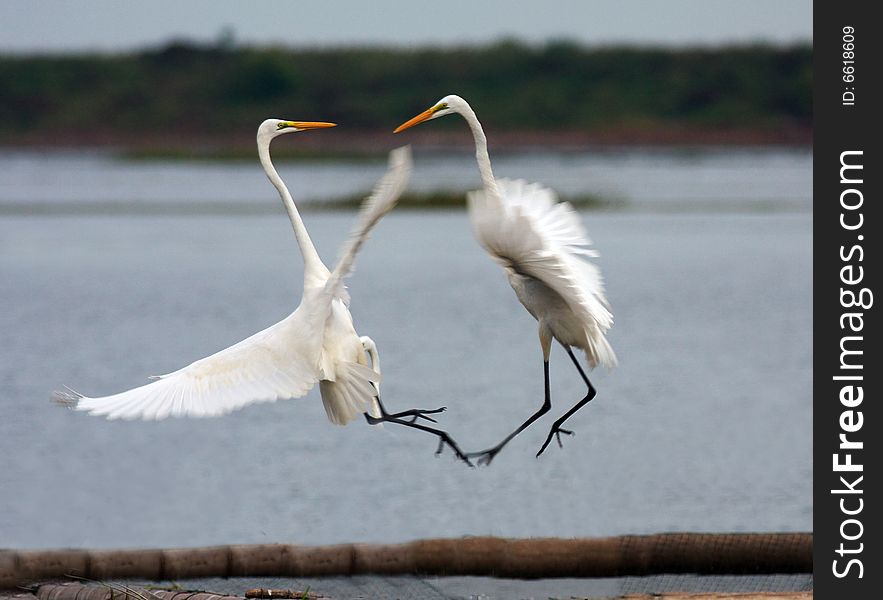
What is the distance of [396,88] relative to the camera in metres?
54.4

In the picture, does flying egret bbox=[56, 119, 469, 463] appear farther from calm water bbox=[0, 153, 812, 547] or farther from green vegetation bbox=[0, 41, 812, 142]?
green vegetation bbox=[0, 41, 812, 142]

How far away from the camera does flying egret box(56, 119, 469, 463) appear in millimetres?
5676

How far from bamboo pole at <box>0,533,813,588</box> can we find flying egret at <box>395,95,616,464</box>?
2.33 ft

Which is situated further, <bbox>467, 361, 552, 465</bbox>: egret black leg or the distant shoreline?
the distant shoreline

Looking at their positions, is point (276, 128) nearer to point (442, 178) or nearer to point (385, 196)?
point (385, 196)

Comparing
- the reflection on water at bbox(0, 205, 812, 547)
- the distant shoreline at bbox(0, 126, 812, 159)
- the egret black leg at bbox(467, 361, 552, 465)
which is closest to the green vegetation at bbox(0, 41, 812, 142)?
the distant shoreline at bbox(0, 126, 812, 159)

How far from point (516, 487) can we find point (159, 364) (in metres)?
5.72

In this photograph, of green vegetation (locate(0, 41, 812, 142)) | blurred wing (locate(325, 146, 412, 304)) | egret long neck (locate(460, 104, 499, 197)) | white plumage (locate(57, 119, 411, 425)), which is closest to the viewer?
blurred wing (locate(325, 146, 412, 304))

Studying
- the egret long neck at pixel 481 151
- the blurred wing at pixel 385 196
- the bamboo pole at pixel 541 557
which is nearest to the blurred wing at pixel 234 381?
the blurred wing at pixel 385 196

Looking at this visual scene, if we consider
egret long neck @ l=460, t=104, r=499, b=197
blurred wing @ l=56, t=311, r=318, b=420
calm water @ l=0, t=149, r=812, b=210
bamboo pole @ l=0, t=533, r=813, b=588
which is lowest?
calm water @ l=0, t=149, r=812, b=210

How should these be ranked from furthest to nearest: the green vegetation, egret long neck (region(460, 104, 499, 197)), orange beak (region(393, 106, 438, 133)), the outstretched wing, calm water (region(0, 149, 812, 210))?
1. the green vegetation
2. calm water (region(0, 149, 812, 210))
3. egret long neck (region(460, 104, 499, 197))
4. orange beak (region(393, 106, 438, 133))
5. the outstretched wing

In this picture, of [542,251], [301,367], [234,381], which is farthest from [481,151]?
[234,381]

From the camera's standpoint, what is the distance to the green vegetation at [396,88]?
5166cm
